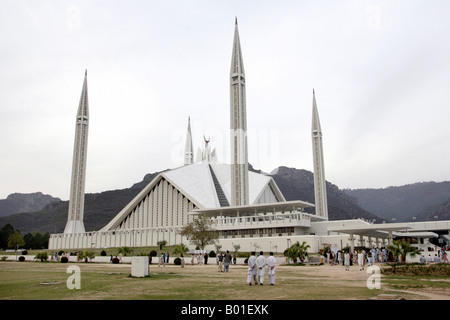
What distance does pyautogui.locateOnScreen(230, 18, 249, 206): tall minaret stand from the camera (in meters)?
43.9

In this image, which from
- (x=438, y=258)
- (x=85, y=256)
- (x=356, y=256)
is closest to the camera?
(x=356, y=256)

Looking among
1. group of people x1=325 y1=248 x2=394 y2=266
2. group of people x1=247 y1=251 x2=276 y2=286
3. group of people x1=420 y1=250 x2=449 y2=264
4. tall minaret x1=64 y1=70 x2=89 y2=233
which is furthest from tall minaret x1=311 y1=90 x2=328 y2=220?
group of people x1=247 y1=251 x2=276 y2=286

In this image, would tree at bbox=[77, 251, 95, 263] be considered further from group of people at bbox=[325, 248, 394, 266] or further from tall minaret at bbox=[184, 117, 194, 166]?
tall minaret at bbox=[184, 117, 194, 166]

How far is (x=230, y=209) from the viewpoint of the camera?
42.8m

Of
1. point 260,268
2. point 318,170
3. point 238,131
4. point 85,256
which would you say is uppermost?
point 238,131

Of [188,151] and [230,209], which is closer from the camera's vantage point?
[230,209]

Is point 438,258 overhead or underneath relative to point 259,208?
underneath

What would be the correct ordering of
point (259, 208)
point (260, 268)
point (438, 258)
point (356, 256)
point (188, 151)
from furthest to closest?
point (188, 151)
point (259, 208)
point (438, 258)
point (356, 256)
point (260, 268)

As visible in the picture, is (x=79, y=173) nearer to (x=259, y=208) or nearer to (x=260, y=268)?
(x=259, y=208)

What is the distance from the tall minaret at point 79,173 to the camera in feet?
186

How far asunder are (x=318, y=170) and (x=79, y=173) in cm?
3386

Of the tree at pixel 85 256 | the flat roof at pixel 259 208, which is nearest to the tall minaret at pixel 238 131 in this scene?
the flat roof at pixel 259 208

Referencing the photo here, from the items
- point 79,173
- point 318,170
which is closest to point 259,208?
point 318,170

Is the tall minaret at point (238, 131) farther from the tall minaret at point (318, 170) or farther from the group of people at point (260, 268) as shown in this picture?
the group of people at point (260, 268)
